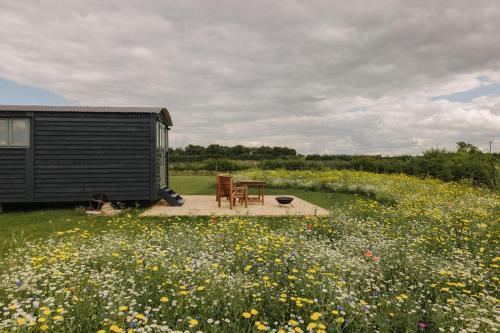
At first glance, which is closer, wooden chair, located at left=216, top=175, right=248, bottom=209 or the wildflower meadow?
the wildflower meadow

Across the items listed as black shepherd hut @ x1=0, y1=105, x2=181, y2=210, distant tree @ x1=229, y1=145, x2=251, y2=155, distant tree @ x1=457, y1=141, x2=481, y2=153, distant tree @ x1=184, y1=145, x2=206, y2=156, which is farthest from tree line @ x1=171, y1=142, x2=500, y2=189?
black shepherd hut @ x1=0, y1=105, x2=181, y2=210

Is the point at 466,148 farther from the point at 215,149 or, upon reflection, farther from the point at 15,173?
the point at 215,149

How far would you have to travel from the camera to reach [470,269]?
408 cm

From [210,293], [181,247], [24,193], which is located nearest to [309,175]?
[24,193]

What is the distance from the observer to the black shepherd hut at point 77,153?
34.6ft

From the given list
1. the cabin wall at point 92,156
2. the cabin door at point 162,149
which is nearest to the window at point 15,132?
the cabin wall at point 92,156

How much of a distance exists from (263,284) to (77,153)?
945 centimetres

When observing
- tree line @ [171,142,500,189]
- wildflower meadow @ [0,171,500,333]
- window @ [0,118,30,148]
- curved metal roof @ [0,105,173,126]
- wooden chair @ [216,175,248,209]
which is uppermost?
curved metal roof @ [0,105,173,126]

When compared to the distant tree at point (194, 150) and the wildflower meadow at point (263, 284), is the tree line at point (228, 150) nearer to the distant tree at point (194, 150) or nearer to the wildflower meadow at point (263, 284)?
the distant tree at point (194, 150)

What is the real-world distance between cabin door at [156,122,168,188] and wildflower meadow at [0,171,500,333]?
6842 millimetres

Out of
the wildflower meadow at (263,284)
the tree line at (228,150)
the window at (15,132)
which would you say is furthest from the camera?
the tree line at (228,150)

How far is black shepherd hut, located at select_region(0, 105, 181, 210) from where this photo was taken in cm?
1053

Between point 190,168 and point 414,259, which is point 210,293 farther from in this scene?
point 190,168

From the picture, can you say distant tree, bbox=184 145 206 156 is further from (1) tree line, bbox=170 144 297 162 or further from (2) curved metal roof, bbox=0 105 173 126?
(2) curved metal roof, bbox=0 105 173 126
